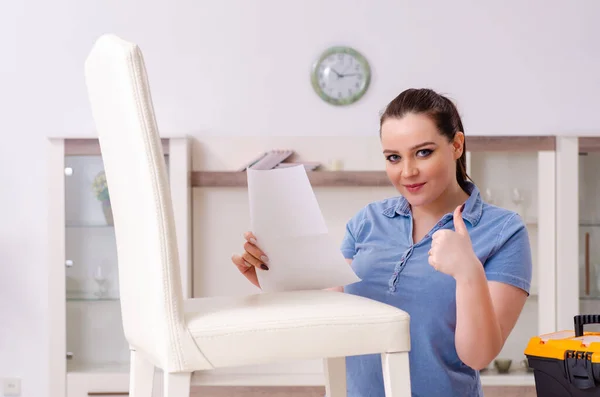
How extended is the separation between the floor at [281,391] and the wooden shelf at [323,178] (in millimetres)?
881

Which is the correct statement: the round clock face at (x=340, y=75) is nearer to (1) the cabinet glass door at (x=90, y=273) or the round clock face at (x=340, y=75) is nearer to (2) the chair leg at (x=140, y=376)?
(1) the cabinet glass door at (x=90, y=273)

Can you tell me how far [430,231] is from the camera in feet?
5.60

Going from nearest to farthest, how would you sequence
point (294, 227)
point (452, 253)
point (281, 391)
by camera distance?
1. point (452, 253)
2. point (294, 227)
3. point (281, 391)

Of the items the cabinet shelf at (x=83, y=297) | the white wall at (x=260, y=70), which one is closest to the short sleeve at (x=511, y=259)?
the white wall at (x=260, y=70)

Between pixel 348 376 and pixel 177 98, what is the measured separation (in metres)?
2.31

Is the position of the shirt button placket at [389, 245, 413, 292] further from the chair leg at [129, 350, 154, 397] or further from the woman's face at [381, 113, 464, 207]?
the chair leg at [129, 350, 154, 397]

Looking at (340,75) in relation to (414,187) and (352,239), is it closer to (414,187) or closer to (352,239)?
(352,239)

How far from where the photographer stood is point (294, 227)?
147cm

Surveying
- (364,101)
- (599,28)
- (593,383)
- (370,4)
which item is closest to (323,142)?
(364,101)

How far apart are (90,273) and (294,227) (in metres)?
2.30

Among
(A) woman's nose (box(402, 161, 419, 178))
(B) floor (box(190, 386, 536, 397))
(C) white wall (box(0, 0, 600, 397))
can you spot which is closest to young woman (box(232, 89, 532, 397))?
(A) woman's nose (box(402, 161, 419, 178))

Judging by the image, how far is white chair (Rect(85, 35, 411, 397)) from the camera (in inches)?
48.1

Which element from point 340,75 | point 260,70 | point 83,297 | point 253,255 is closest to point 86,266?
point 83,297

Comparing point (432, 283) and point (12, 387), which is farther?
point (12, 387)
